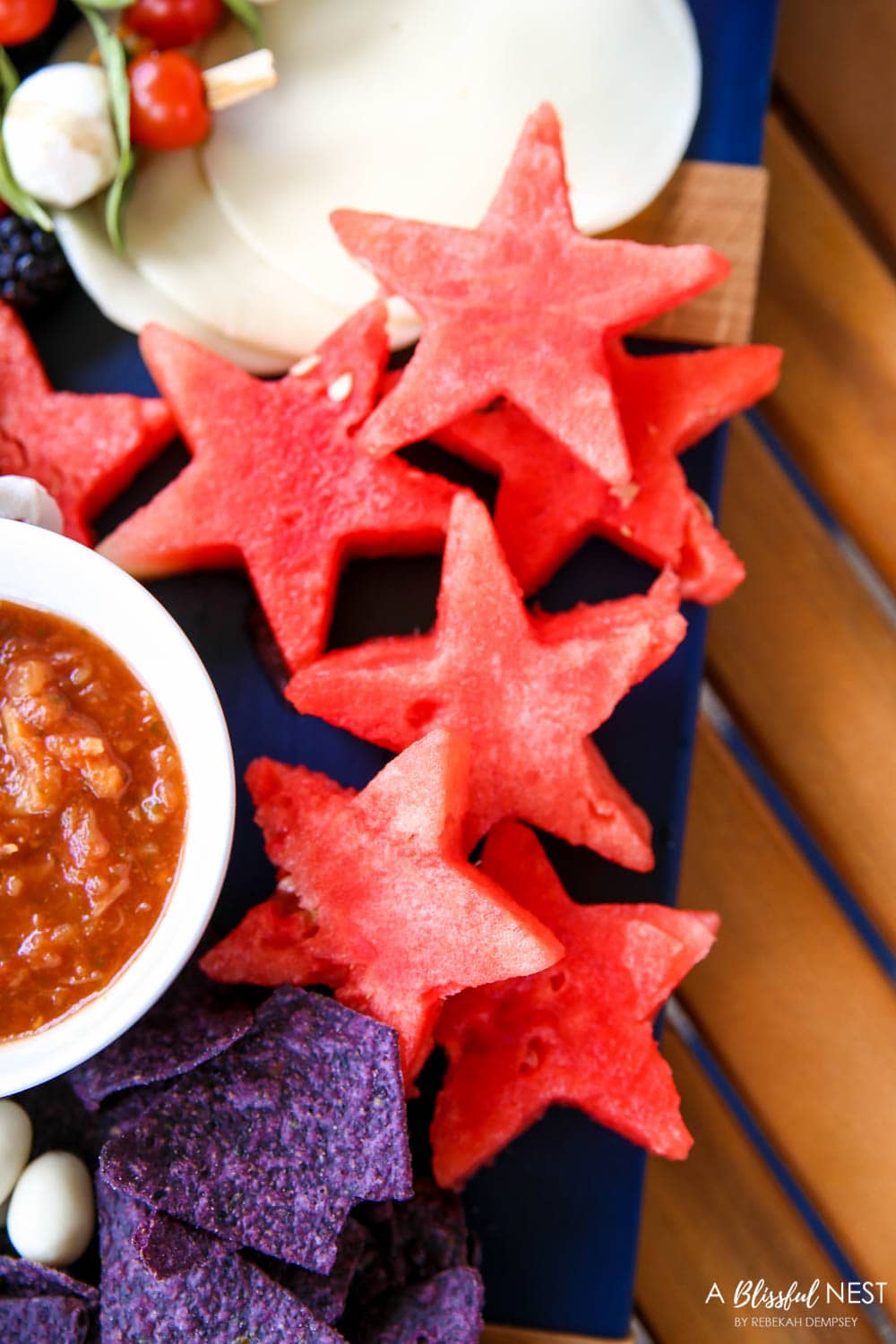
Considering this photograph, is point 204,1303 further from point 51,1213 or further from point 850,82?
point 850,82

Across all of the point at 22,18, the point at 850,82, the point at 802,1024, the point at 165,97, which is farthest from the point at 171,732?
the point at 850,82

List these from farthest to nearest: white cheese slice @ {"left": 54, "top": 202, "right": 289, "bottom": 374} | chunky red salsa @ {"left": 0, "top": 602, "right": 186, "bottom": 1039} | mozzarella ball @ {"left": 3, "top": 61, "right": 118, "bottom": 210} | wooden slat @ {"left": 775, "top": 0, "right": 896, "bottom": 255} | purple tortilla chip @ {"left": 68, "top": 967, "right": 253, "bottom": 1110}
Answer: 1. wooden slat @ {"left": 775, "top": 0, "right": 896, "bottom": 255}
2. white cheese slice @ {"left": 54, "top": 202, "right": 289, "bottom": 374}
3. mozzarella ball @ {"left": 3, "top": 61, "right": 118, "bottom": 210}
4. purple tortilla chip @ {"left": 68, "top": 967, "right": 253, "bottom": 1110}
5. chunky red salsa @ {"left": 0, "top": 602, "right": 186, "bottom": 1039}

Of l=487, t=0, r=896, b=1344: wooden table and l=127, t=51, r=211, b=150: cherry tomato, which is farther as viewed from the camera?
l=487, t=0, r=896, b=1344: wooden table

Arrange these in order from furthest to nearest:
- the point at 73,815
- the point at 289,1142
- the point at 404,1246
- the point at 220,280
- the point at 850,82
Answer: the point at 850,82 < the point at 220,280 < the point at 404,1246 < the point at 289,1142 < the point at 73,815

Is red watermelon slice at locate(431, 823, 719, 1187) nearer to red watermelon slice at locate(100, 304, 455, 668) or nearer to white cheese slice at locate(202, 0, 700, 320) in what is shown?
red watermelon slice at locate(100, 304, 455, 668)

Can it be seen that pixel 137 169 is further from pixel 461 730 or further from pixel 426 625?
pixel 461 730

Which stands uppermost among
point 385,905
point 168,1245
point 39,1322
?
point 385,905

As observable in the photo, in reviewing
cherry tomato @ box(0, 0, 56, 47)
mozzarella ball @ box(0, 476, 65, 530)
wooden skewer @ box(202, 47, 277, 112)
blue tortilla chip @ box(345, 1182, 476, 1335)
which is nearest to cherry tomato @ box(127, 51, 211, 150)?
wooden skewer @ box(202, 47, 277, 112)
